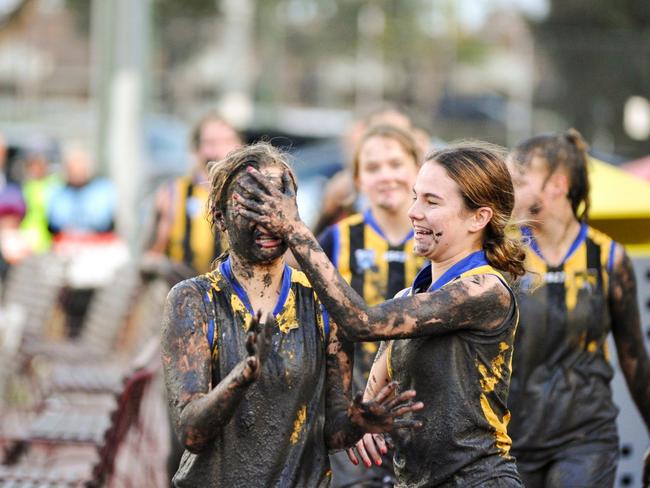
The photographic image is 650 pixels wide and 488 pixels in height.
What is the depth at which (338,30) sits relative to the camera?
164ft

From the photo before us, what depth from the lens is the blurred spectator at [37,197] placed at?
13594mm

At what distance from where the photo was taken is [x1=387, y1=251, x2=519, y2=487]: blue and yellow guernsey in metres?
3.54

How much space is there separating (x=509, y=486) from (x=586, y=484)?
4.10ft

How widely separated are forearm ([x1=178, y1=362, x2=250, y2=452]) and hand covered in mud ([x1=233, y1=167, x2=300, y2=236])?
1.31ft

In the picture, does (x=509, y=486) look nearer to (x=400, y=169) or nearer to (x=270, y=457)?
(x=270, y=457)

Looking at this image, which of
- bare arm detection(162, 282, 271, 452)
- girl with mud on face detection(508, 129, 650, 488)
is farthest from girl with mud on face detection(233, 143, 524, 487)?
girl with mud on face detection(508, 129, 650, 488)

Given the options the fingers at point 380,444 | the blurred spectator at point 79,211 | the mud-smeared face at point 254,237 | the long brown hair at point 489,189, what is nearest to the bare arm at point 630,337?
the long brown hair at point 489,189

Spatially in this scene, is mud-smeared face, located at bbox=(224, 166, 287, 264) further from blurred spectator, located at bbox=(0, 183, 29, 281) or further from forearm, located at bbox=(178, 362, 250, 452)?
blurred spectator, located at bbox=(0, 183, 29, 281)

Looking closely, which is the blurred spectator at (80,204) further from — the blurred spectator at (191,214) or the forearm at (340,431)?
the forearm at (340,431)

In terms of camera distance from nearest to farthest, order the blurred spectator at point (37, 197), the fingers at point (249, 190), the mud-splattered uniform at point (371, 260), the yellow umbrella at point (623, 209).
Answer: the fingers at point (249, 190)
the mud-splattered uniform at point (371, 260)
the yellow umbrella at point (623, 209)
the blurred spectator at point (37, 197)

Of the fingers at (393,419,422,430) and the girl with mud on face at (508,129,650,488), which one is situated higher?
the girl with mud on face at (508,129,650,488)

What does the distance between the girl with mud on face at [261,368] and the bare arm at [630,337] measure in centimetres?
173

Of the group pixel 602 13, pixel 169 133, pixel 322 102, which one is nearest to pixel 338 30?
pixel 322 102

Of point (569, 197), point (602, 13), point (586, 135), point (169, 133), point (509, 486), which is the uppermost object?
point (169, 133)
